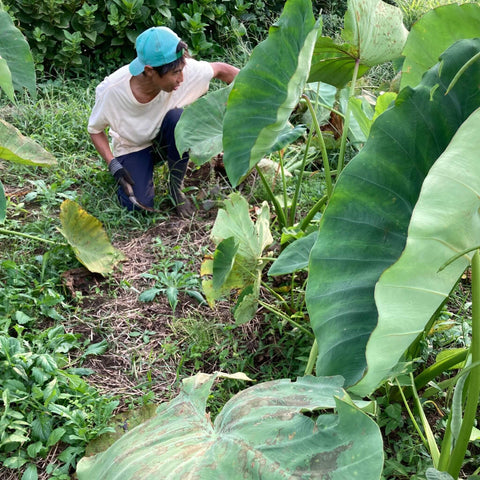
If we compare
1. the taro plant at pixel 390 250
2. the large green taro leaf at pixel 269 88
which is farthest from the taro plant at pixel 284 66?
the taro plant at pixel 390 250

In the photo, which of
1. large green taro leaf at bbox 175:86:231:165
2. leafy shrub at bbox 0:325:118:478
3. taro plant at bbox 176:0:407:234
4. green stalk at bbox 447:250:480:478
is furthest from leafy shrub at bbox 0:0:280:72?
green stalk at bbox 447:250:480:478

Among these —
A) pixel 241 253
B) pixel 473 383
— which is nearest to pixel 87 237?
pixel 241 253

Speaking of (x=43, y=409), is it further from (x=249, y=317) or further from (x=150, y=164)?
(x=150, y=164)

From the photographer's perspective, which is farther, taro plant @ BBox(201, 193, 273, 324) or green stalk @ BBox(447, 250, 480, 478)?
taro plant @ BBox(201, 193, 273, 324)

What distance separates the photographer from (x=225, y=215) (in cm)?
196

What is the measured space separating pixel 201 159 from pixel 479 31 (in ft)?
3.31

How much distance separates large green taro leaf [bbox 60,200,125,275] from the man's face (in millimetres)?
648

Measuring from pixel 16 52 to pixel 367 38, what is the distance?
134 cm

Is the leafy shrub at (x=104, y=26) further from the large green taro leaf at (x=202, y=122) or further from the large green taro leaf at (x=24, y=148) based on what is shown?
the large green taro leaf at (x=202, y=122)

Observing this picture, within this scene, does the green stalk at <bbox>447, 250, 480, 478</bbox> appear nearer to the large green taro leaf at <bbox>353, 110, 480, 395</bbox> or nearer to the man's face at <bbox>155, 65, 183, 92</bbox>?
the large green taro leaf at <bbox>353, 110, 480, 395</bbox>

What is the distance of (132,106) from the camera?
267 cm

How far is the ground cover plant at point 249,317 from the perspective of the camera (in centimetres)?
93

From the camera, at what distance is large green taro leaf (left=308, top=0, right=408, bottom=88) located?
1844 mm

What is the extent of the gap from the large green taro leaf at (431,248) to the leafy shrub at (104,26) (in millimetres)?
3199
